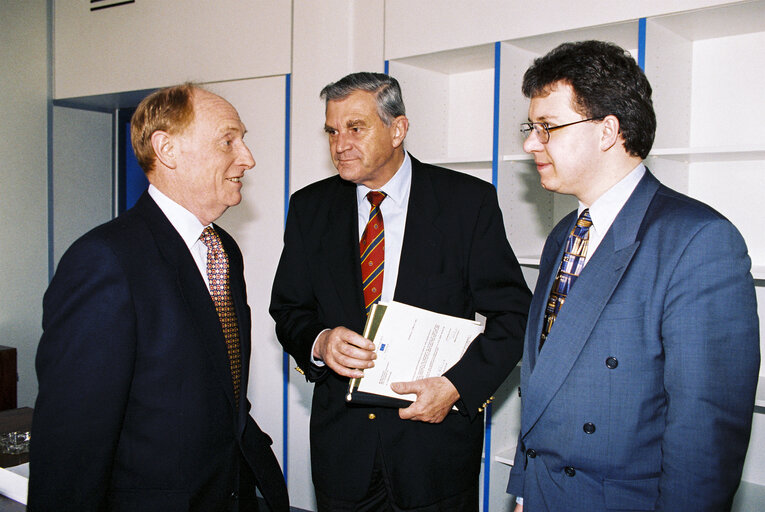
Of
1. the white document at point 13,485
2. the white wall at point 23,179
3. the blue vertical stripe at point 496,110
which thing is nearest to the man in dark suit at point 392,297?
the blue vertical stripe at point 496,110

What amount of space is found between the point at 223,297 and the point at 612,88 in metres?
1.12

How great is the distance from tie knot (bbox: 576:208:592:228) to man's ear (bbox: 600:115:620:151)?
176 millimetres

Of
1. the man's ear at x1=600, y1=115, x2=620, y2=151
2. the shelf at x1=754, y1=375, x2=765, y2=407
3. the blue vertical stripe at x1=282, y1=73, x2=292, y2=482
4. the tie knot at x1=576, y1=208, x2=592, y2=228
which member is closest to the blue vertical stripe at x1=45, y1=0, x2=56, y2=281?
the blue vertical stripe at x1=282, y1=73, x2=292, y2=482

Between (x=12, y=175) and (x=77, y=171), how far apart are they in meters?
0.48

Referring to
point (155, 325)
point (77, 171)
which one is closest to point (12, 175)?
point (77, 171)

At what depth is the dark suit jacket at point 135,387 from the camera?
1349 mm

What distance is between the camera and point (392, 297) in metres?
2.02

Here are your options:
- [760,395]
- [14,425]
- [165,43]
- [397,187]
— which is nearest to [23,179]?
[165,43]

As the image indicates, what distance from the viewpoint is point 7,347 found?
410 cm

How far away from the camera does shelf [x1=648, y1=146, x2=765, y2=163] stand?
2277mm

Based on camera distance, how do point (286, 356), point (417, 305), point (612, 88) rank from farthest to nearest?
point (286, 356) → point (417, 305) → point (612, 88)

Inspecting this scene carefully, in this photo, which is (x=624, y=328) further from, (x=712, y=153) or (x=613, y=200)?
(x=712, y=153)

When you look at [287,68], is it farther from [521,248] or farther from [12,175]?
[12,175]

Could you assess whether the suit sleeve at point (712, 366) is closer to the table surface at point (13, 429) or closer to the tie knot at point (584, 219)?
the tie knot at point (584, 219)
